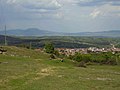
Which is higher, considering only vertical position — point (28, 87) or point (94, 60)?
point (28, 87)

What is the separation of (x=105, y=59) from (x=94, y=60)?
15.2ft

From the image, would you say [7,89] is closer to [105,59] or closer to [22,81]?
[22,81]

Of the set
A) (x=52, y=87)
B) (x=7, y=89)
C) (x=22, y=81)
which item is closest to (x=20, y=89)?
(x=7, y=89)

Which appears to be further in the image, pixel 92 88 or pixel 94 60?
pixel 94 60

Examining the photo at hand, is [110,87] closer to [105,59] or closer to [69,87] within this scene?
[69,87]

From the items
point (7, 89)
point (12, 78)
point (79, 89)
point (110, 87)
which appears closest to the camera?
point (7, 89)

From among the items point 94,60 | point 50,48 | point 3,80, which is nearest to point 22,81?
point 3,80

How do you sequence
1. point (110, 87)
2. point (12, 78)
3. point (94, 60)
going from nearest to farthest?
1. point (110, 87)
2. point (12, 78)
3. point (94, 60)

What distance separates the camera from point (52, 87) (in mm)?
30469

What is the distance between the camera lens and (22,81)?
112 ft

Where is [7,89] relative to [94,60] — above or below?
above

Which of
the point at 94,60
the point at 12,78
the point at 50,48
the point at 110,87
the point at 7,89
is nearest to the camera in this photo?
the point at 7,89

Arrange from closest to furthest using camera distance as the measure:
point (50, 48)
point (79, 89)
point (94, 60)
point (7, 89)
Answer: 1. point (7, 89)
2. point (79, 89)
3. point (50, 48)
4. point (94, 60)

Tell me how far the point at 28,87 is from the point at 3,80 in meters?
4.97
